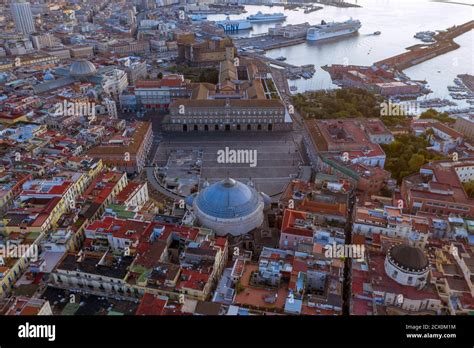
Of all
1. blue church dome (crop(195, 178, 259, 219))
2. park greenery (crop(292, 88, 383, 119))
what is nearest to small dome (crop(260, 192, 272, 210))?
blue church dome (crop(195, 178, 259, 219))

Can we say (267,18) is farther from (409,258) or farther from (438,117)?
(409,258)

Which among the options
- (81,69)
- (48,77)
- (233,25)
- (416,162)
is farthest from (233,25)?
(416,162)

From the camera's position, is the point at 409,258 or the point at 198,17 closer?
the point at 409,258

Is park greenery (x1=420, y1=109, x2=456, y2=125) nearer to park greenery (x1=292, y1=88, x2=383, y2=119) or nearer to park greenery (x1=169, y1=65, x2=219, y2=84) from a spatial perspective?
park greenery (x1=292, y1=88, x2=383, y2=119)

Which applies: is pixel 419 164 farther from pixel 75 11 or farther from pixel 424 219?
pixel 75 11

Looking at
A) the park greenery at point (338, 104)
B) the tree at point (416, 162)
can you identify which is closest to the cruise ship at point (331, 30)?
the park greenery at point (338, 104)
